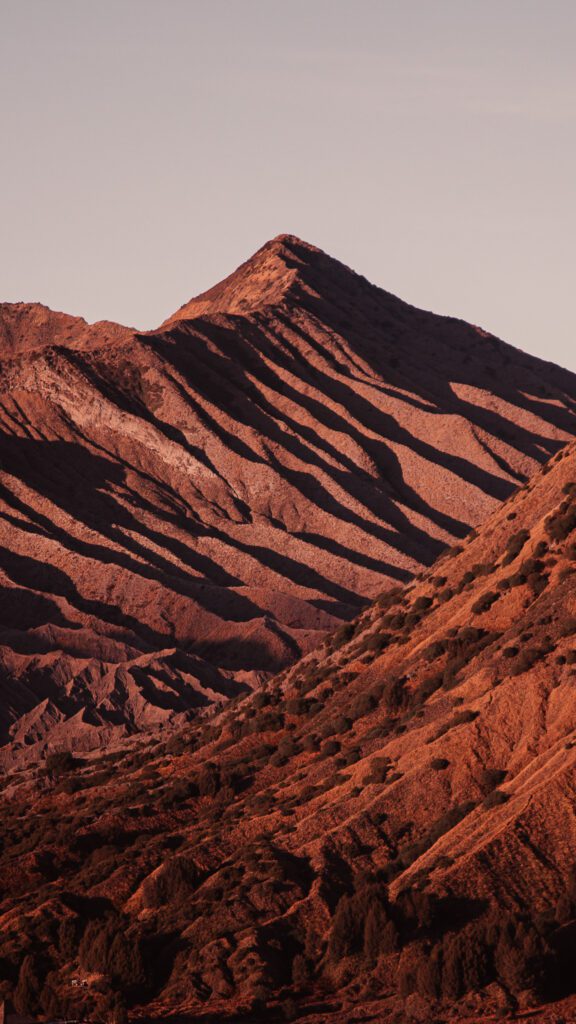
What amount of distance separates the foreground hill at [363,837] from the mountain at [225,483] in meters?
29.2

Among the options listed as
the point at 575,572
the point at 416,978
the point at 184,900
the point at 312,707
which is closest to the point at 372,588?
the point at 312,707

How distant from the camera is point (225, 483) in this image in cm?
13550

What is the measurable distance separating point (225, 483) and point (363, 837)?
292ft

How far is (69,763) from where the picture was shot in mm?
72500

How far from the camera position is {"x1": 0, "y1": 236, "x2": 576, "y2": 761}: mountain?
105 meters

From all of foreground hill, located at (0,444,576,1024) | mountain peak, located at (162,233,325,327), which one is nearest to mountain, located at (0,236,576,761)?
mountain peak, located at (162,233,325,327)

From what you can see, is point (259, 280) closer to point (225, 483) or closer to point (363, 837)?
point (225, 483)

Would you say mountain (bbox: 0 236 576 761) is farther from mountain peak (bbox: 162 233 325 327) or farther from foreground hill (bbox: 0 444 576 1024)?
foreground hill (bbox: 0 444 576 1024)

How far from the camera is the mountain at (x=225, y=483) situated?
344 feet

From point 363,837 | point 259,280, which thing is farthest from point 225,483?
point 363,837

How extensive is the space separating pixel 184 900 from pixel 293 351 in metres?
108

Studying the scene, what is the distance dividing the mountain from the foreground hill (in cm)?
2922

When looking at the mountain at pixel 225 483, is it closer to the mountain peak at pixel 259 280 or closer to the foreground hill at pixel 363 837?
→ the mountain peak at pixel 259 280

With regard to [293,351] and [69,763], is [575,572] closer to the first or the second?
[69,763]
